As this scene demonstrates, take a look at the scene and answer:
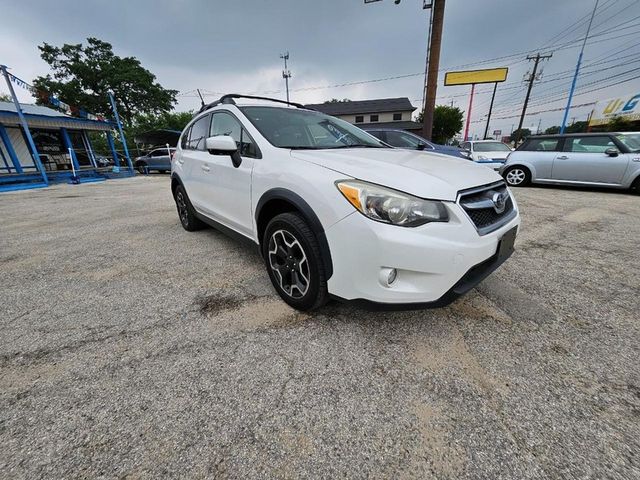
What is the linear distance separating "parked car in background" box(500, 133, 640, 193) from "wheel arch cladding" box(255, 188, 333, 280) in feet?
26.4

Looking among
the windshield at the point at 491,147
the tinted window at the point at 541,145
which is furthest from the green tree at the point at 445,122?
the tinted window at the point at 541,145

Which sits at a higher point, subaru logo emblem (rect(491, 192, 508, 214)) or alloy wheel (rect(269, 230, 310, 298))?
subaru logo emblem (rect(491, 192, 508, 214))

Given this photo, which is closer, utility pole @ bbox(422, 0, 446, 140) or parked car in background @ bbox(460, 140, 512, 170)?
parked car in background @ bbox(460, 140, 512, 170)

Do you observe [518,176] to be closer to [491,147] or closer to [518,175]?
[518,175]

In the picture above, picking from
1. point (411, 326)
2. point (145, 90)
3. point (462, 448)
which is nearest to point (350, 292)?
point (411, 326)

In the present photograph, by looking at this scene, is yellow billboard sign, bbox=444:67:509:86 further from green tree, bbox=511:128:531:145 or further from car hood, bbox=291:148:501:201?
car hood, bbox=291:148:501:201

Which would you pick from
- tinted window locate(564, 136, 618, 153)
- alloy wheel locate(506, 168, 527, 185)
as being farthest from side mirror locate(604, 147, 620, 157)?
alloy wheel locate(506, 168, 527, 185)

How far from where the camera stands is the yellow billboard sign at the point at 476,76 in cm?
2793

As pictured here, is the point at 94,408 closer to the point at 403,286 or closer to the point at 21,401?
A: the point at 21,401

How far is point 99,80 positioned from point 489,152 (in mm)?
38358

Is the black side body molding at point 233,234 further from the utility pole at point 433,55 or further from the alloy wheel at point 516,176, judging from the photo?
the utility pole at point 433,55

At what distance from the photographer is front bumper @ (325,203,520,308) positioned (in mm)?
1431

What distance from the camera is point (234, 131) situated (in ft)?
8.23

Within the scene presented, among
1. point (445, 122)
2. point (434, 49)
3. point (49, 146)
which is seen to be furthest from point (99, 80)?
point (445, 122)
